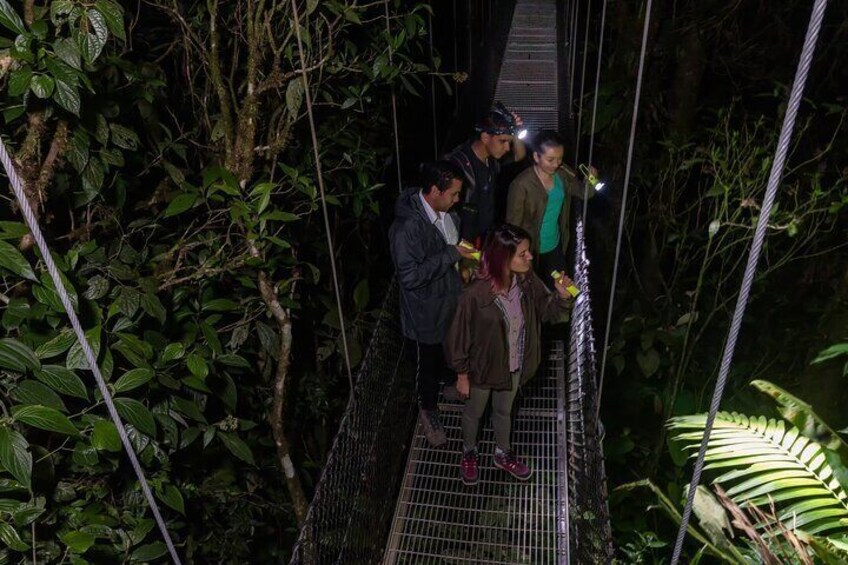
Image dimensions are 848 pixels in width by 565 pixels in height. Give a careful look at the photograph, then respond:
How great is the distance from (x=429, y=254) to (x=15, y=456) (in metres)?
1.33

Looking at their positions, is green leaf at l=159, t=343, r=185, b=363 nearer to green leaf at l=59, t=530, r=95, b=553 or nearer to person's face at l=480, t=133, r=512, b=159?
green leaf at l=59, t=530, r=95, b=553

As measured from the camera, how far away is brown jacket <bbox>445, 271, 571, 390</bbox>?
209cm

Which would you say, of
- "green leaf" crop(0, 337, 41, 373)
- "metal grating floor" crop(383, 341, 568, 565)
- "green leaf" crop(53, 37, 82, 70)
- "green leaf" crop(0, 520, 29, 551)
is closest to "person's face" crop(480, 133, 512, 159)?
"metal grating floor" crop(383, 341, 568, 565)

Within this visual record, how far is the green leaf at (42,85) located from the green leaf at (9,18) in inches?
3.5

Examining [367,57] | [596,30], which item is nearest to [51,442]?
[367,57]

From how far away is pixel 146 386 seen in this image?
5.05 ft

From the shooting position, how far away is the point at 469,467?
2.36 m

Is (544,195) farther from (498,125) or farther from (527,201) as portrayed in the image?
(498,125)

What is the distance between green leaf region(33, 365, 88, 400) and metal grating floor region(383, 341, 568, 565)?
52.3 inches

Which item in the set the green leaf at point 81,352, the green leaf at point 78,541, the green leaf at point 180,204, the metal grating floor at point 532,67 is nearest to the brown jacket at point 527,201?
the green leaf at point 180,204

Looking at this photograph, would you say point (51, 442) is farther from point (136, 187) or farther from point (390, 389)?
point (390, 389)

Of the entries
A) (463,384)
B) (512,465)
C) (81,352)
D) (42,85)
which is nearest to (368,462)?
(463,384)

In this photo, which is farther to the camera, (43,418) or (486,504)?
(486,504)

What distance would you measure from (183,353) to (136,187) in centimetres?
81
